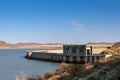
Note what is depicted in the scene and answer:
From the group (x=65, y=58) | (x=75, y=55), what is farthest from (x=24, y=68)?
(x=65, y=58)

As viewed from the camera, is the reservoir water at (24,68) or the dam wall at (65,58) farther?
the dam wall at (65,58)

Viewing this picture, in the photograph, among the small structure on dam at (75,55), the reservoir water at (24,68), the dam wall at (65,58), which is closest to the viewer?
the reservoir water at (24,68)

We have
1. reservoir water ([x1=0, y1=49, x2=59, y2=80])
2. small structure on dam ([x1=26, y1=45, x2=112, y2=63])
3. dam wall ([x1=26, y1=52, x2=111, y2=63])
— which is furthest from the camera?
small structure on dam ([x1=26, y1=45, x2=112, y2=63])

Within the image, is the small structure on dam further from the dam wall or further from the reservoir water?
the reservoir water

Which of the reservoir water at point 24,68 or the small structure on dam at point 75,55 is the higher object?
the small structure on dam at point 75,55

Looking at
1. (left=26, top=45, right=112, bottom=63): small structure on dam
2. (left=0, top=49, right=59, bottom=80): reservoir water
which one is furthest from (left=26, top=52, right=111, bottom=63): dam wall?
(left=0, top=49, right=59, bottom=80): reservoir water

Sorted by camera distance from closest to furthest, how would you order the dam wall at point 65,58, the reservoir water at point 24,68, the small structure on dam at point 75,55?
the reservoir water at point 24,68
the dam wall at point 65,58
the small structure on dam at point 75,55

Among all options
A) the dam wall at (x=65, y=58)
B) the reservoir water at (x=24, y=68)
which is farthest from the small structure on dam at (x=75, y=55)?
the reservoir water at (x=24, y=68)

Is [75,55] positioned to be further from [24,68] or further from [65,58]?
[24,68]

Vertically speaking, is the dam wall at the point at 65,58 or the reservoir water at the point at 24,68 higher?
the dam wall at the point at 65,58

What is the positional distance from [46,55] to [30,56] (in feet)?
37.5

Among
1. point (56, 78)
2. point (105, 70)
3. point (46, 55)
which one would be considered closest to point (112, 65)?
point (105, 70)

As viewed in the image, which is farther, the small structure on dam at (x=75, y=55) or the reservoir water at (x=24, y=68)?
the small structure on dam at (x=75, y=55)

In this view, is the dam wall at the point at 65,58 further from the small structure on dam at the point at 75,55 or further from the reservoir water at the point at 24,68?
the reservoir water at the point at 24,68
